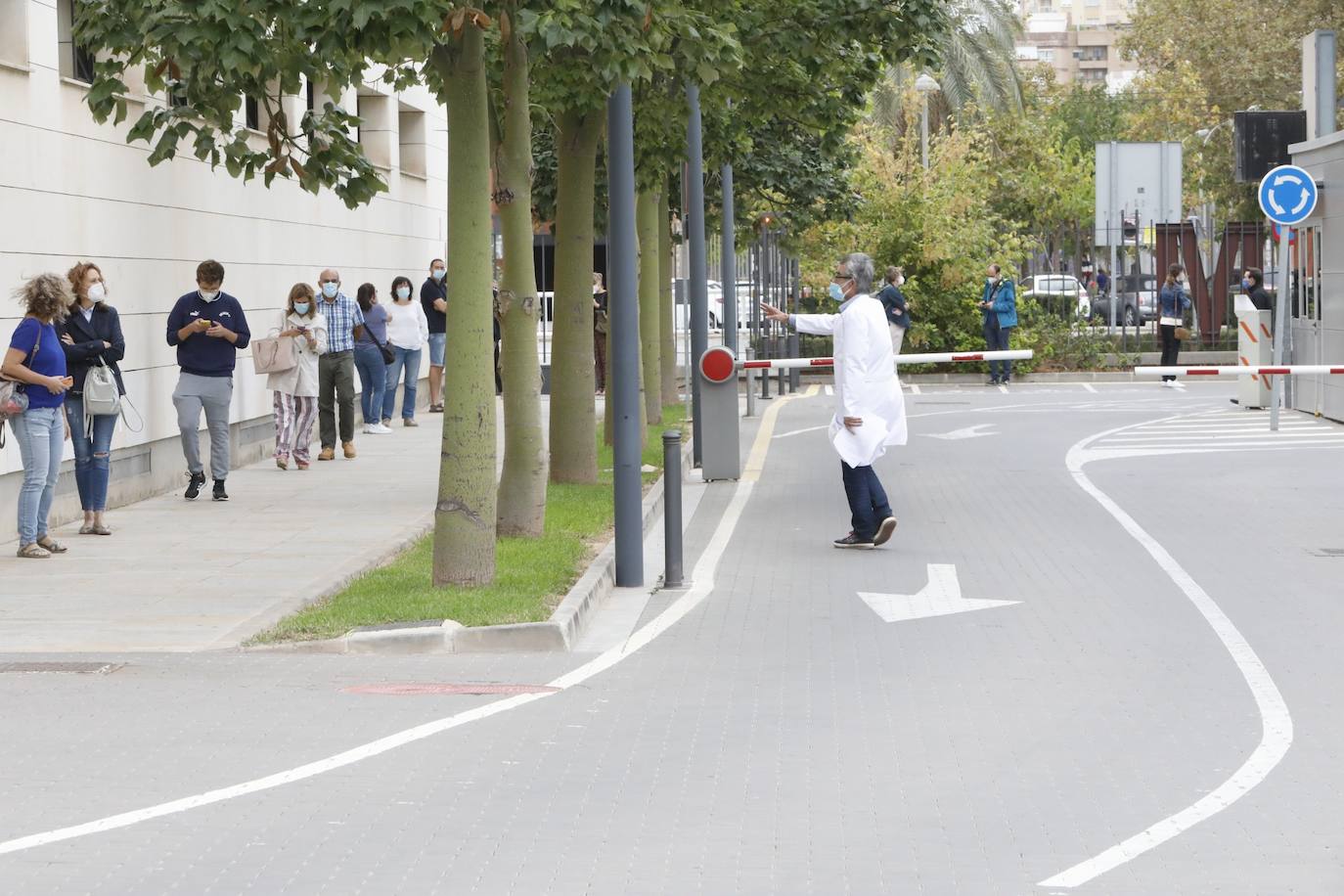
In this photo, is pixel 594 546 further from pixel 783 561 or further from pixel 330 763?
pixel 330 763

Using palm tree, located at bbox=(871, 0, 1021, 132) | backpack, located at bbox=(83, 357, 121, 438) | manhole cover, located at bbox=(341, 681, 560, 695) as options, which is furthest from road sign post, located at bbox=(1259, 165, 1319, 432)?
palm tree, located at bbox=(871, 0, 1021, 132)

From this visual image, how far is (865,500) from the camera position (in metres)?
13.3

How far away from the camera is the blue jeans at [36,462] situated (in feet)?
41.6

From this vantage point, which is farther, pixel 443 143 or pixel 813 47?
pixel 443 143

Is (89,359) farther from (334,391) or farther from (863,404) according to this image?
(334,391)

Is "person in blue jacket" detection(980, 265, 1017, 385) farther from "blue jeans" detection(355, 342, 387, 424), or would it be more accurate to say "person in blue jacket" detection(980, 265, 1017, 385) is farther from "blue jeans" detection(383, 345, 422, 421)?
"blue jeans" detection(355, 342, 387, 424)

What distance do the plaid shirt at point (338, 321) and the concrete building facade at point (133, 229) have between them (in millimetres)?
832

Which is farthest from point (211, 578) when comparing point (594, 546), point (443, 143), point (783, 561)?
point (443, 143)

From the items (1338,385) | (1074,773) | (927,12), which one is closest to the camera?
(1074,773)

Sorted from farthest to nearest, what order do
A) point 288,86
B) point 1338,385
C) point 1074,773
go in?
1. point 1338,385
2. point 288,86
3. point 1074,773

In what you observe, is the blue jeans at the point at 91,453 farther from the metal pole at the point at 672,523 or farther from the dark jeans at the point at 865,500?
the dark jeans at the point at 865,500

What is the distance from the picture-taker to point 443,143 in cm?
3167

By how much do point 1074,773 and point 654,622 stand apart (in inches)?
150

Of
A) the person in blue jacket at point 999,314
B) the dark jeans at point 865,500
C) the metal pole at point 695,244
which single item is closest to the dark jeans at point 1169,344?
the person in blue jacket at point 999,314
